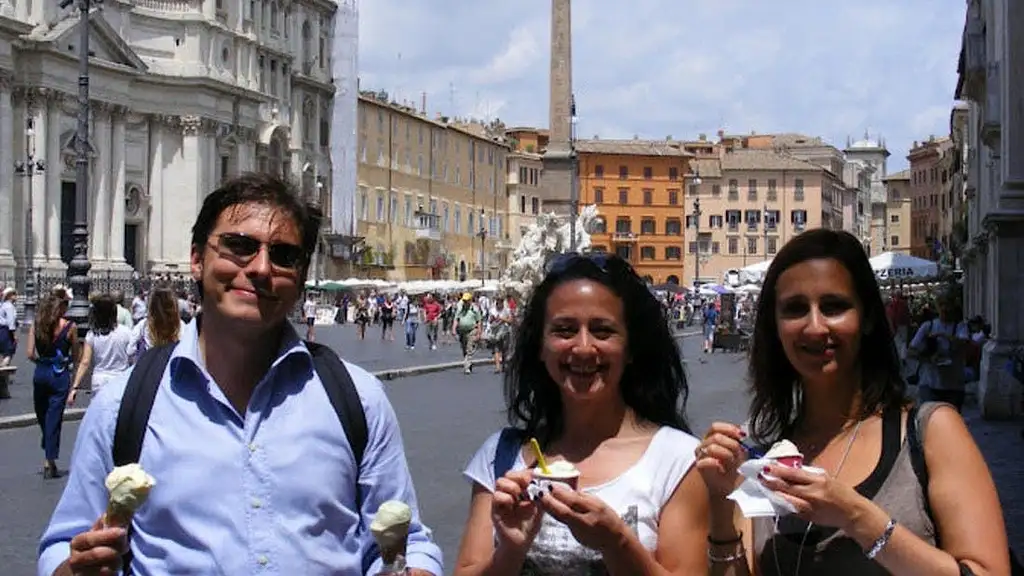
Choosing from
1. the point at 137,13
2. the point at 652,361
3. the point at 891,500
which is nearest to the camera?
the point at 891,500

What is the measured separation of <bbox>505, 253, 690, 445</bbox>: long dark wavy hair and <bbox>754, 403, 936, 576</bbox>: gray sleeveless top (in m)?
0.52

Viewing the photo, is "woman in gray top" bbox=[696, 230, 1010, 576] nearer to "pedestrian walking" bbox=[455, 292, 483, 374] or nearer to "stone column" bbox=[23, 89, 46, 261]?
"pedestrian walking" bbox=[455, 292, 483, 374]

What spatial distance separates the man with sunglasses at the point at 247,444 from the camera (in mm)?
2848

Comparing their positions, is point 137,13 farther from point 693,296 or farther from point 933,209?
point 933,209

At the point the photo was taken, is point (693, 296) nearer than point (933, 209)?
Yes

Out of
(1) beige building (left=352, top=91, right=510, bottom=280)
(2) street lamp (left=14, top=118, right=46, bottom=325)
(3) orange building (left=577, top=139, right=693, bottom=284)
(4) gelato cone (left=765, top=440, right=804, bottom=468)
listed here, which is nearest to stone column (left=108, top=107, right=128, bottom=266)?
(2) street lamp (left=14, top=118, right=46, bottom=325)

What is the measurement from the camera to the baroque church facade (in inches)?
1754

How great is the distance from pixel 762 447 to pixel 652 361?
0.38 m

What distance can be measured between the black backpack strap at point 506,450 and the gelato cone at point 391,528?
1.17 feet

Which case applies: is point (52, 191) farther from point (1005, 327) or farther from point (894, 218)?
point (894, 218)

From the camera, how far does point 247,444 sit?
287cm

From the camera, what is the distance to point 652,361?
3.22 meters

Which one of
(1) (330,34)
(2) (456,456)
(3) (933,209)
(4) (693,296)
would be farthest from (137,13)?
(3) (933,209)

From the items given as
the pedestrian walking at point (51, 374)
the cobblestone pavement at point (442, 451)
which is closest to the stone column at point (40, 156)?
the cobblestone pavement at point (442, 451)
